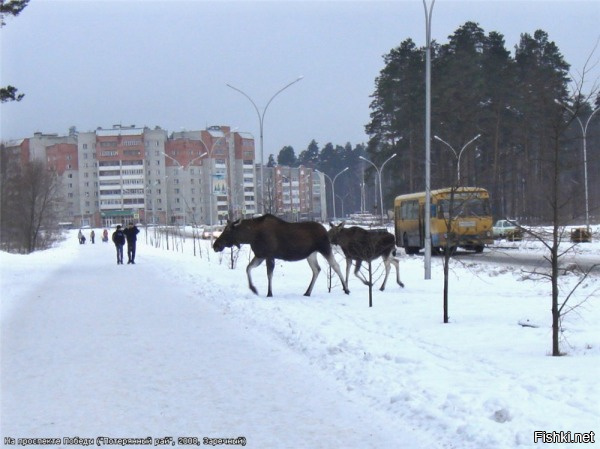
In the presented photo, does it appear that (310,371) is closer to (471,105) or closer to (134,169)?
(471,105)

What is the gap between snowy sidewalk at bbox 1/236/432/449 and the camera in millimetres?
7234

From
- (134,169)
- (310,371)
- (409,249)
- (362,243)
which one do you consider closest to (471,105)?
(409,249)

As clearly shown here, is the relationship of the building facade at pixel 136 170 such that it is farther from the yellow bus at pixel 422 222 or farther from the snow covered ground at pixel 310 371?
the snow covered ground at pixel 310 371

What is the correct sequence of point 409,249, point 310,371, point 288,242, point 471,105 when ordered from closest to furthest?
point 310,371 → point 288,242 → point 409,249 → point 471,105

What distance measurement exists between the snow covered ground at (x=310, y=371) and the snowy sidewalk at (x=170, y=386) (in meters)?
0.03

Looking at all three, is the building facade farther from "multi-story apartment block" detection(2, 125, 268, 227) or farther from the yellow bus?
the yellow bus

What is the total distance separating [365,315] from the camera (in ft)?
47.8

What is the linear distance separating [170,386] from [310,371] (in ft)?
5.53

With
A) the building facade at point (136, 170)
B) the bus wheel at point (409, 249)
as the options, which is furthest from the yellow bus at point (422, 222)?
the building facade at point (136, 170)

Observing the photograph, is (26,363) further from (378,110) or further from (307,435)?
(378,110)

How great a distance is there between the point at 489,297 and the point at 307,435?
424 inches

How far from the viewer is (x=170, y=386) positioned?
923cm

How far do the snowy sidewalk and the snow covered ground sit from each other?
0.03m

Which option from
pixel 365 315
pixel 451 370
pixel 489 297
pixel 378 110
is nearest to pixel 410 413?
pixel 451 370
